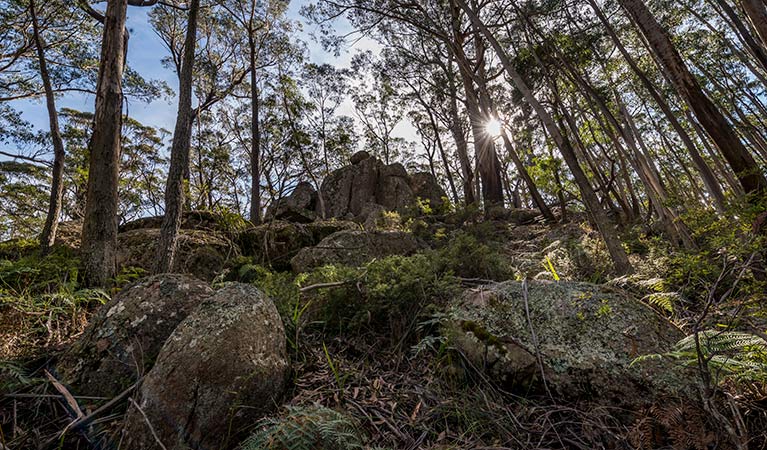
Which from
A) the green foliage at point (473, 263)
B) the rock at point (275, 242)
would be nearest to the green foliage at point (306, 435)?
the green foliage at point (473, 263)

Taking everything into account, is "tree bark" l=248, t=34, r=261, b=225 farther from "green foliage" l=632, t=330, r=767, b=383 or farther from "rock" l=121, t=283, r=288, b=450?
"green foliage" l=632, t=330, r=767, b=383

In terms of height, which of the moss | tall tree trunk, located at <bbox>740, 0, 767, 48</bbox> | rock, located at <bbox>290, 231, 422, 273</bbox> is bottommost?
the moss

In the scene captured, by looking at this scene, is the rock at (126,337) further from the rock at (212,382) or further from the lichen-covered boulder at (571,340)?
the lichen-covered boulder at (571,340)

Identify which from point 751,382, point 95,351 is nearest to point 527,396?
point 751,382

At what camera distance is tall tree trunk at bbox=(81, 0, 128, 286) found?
355 cm

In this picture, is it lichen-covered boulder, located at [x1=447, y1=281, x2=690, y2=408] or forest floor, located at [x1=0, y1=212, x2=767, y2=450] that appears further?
lichen-covered boulder, located at [x1=447, y1=281, x2=690, y2=408]

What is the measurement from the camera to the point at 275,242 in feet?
18.6

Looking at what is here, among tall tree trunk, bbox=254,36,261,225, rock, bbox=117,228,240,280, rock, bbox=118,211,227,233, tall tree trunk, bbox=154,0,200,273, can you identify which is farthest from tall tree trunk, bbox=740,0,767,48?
tall tree trunk, bbox=254,36,261,225

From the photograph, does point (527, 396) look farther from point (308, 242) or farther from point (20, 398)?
point (308, 242)

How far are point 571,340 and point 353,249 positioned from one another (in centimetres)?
345

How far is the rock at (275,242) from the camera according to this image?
541 centimetres

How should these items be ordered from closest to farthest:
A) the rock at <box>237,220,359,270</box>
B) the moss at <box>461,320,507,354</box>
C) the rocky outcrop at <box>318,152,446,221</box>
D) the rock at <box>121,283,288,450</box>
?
1. the rock at <box>121,283,288,450</box>
2. the moss at <box>461,320,507,354</box>
3. the rock at <box>237,220,359,270</box>
4. the rocky outcrop at <box>318,152,446,221</box>

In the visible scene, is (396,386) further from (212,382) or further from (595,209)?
(595,209)

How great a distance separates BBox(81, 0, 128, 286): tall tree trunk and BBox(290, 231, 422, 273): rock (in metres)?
2.20
